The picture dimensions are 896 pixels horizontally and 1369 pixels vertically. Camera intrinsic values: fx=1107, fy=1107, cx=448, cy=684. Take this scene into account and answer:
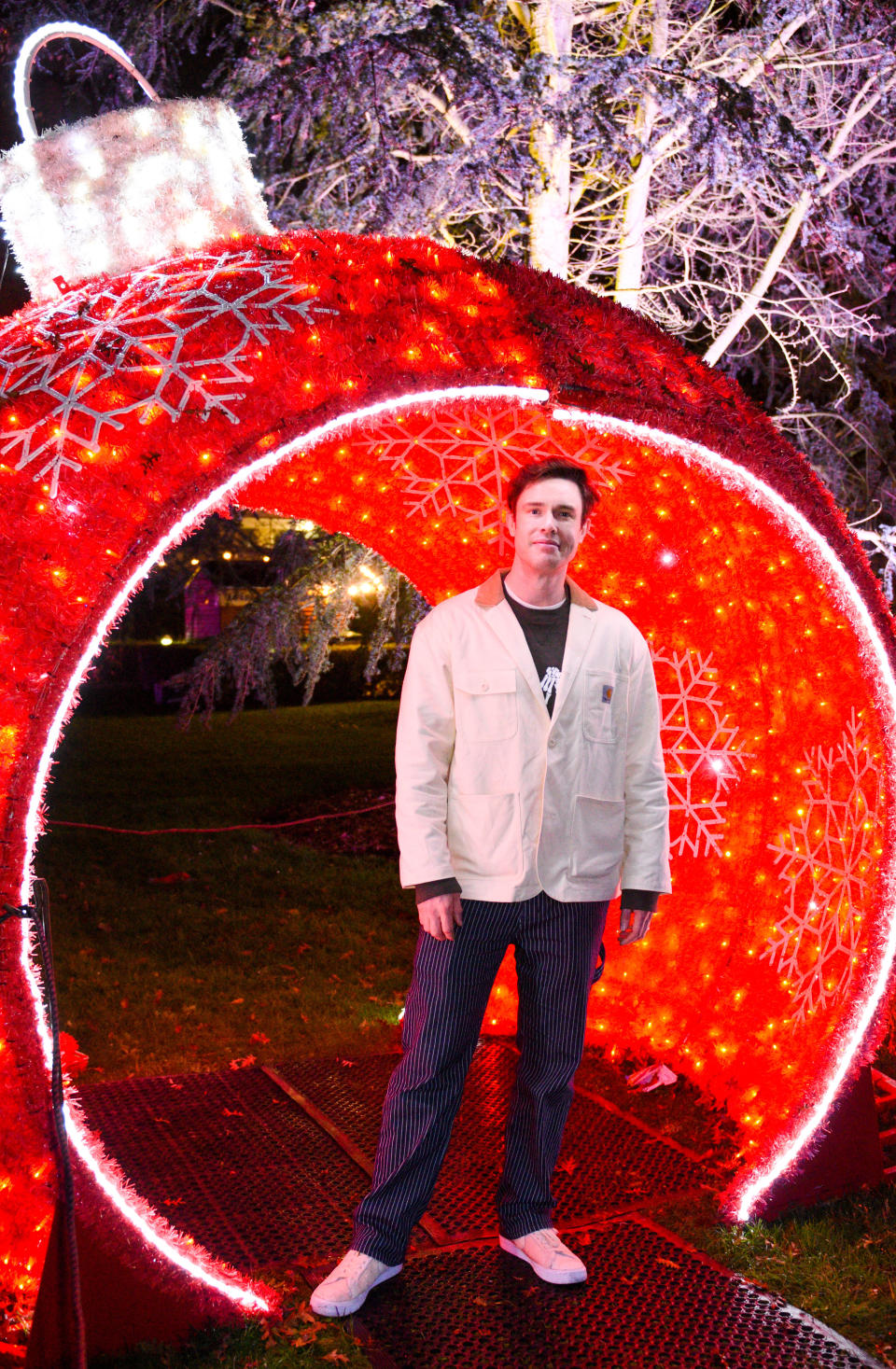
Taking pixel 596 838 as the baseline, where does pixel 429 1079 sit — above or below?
below

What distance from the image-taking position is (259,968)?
641cm

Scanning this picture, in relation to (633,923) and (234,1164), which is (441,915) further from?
(234,1164)

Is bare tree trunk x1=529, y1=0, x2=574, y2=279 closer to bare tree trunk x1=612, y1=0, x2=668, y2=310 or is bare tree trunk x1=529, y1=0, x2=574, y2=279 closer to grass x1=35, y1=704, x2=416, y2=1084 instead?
bare tree trunk x1=612, y1=0, x2=668, y2=310

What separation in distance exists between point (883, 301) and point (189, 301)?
9702 mm

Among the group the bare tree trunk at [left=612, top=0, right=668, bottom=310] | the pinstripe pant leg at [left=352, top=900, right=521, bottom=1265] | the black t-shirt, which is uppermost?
the bare tree trunk at [left=612, top=0, right=668, bottom=310]

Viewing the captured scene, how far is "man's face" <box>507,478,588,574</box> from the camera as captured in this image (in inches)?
118

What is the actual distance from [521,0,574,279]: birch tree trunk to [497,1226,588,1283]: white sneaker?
593cm

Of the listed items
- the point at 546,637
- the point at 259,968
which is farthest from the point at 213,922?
the point at 546,637

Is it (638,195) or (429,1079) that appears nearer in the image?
(429,1079)

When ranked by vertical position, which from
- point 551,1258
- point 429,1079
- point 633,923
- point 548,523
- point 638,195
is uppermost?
point 638,195

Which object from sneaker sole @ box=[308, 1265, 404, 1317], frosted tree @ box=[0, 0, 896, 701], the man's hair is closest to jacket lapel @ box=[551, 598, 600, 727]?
the man's hair

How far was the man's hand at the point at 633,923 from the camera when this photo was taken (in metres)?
3.16

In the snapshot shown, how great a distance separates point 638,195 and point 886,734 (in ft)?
18.0

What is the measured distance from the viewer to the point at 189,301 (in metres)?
2.96
